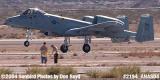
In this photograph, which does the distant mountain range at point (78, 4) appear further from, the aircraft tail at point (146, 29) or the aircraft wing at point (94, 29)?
the aircraft wing at point (94, 29)

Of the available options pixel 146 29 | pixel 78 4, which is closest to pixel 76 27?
pixel 146 29

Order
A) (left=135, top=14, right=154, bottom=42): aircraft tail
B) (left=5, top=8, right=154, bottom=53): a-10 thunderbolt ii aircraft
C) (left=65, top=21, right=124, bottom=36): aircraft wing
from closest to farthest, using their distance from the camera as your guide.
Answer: (left=65, top=21, right=124, bottom=36): aircraft wing → (left=5, top=8, right=154, bottom=53): a-10 thunderbolt ii aircraft → (left=135, top=14, right=154, bottom=42): aircraft tail

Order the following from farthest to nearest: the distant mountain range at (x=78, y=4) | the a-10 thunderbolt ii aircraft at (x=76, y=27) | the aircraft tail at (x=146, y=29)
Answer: the distant mountain range at (x=78, y=4) → the aircraft tail at (x=146, y=29) → the a-10 thunderbolt ii aircraft at (x=76, y=27)

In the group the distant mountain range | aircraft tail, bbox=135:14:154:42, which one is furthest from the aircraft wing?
the distant mountain range

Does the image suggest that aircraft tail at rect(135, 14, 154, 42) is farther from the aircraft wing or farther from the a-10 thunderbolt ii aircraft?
the aircraft wing

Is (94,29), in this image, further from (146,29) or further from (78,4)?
(78,4)

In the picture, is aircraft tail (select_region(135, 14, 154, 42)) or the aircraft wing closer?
the aircraft wing

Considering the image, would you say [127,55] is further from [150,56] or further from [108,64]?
[108,64]

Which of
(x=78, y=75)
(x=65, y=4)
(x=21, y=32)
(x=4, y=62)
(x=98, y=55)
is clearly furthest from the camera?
(x=65, y=4)

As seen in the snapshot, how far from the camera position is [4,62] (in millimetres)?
40688

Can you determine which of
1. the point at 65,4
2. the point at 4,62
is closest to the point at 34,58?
the point at 4,62

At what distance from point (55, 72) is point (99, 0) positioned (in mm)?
141824

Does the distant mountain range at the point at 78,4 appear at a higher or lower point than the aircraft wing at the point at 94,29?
lower

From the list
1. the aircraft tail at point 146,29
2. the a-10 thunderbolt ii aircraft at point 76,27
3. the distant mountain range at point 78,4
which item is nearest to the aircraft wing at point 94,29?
the a-10 thunderbolt ii aircraft at point 76,27
